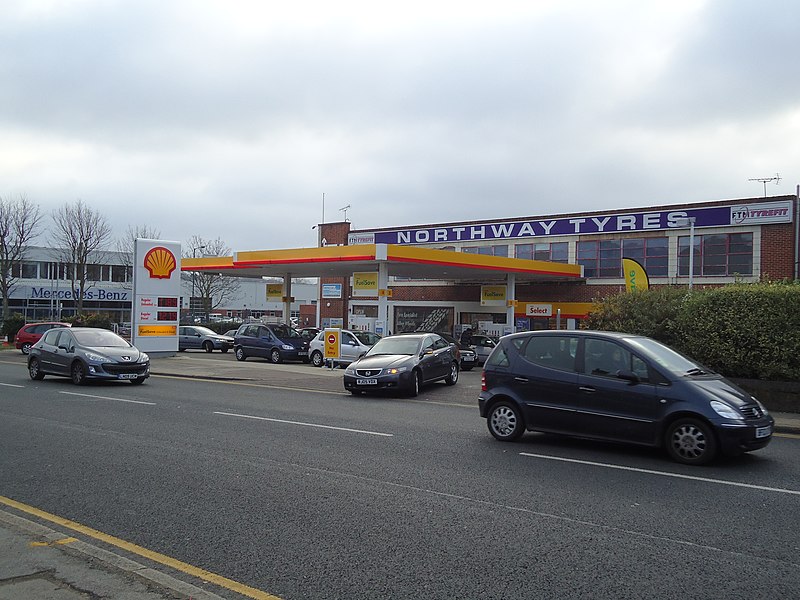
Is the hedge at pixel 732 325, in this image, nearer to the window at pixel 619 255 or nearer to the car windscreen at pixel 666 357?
the car windscreen at pixel 666 357

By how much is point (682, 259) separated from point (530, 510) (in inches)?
1232

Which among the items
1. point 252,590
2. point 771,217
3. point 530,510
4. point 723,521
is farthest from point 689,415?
point 771,217

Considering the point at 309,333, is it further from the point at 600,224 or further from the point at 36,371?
the point at 600,224

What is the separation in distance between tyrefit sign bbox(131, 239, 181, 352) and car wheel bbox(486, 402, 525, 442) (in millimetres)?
21616

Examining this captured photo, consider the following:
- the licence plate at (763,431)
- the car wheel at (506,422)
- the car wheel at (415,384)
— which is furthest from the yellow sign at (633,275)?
the licence plate at (763,431)

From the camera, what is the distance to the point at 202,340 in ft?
124

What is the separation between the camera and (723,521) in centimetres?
620

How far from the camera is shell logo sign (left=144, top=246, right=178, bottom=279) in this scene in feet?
95.5

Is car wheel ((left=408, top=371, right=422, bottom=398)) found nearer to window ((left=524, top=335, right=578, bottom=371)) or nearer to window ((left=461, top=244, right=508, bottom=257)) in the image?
window ((left=524, top=335, right=578, bottom=371))

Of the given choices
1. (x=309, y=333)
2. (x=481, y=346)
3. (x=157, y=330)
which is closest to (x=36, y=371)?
(x=157, y=330)

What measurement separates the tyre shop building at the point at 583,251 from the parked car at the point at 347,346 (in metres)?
7.52

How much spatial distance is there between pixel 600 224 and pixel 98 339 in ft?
87.9

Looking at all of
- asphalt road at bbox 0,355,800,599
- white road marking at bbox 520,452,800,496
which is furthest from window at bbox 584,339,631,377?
white road marking at bbox 520,452,800,496

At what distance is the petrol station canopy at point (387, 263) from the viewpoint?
92.7ft
